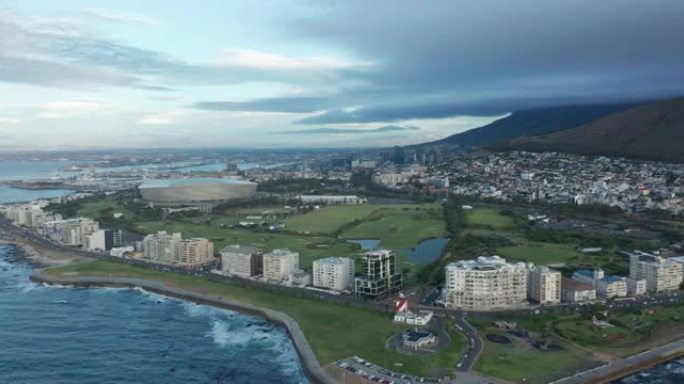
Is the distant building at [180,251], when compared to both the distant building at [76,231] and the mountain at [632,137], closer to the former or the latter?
the distant building at [76,231]

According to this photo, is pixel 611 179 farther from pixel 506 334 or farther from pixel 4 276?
pixel 4 276

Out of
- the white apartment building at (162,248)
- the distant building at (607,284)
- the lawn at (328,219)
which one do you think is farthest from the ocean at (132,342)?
the lawn at (328,219)

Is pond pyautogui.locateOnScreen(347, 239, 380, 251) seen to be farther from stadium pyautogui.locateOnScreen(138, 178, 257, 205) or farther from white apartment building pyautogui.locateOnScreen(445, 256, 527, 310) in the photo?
stadium pyautogui.locateOnScreen(138, 178, 257, 205)

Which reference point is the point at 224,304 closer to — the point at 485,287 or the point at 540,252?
the point at 485,287

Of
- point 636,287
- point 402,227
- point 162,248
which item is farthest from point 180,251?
point 636,287

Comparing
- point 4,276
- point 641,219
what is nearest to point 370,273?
point 4,276

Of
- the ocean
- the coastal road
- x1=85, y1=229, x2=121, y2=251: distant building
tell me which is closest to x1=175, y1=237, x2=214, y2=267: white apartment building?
the ocean
